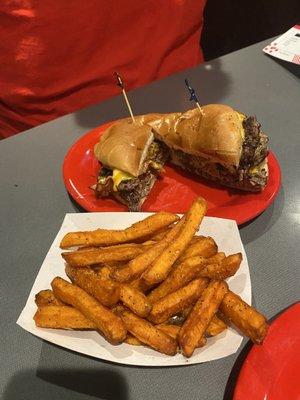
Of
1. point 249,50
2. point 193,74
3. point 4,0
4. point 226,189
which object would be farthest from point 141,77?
point 226,189

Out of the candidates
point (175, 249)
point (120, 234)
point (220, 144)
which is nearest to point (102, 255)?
point (120, 234)

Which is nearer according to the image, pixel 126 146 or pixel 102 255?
pixel 102 255

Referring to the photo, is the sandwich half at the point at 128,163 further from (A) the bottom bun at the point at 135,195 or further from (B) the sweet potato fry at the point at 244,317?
(B) the sweet potato fry at the point at 244,317

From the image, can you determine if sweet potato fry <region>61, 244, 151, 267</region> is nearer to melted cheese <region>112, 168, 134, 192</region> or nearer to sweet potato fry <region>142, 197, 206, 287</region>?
sweet potato fry <region>142, 197, 206, 287</region>

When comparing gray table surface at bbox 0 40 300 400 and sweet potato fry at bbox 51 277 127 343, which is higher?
sweet potato fry at bbox 51 277 127 343

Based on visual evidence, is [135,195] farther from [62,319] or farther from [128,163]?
[62,319]

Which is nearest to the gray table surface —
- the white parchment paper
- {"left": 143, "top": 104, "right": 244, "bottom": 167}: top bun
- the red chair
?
the white parchment paper

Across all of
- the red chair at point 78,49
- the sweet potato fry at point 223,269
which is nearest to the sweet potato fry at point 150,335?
the sweet potato fry at point 223,269

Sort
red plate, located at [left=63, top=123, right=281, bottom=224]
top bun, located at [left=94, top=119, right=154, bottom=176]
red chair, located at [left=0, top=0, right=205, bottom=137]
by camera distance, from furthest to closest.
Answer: red chair, located at [left=0, top=0, right=205, bottom=137]
top bun, located at [left=94, top=119, right=154, bottom=176]
red plate, located at [left=63, top=123, right=281, bottom=224]
